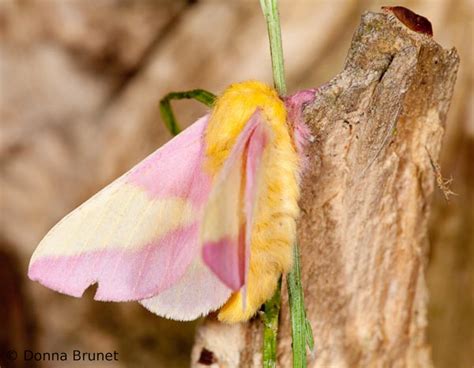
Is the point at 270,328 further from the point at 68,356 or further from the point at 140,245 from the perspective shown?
the point at 68,356

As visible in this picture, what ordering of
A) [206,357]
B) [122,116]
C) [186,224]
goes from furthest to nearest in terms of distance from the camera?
[122,116] → [206,357] → [186,224]

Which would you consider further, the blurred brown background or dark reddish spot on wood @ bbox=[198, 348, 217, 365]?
the blurred brown background

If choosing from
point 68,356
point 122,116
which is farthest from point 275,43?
point 68,356

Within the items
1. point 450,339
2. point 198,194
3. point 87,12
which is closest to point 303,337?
point 198,194

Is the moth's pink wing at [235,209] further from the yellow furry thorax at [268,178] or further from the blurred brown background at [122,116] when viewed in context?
the blurred brown background at [122,116]

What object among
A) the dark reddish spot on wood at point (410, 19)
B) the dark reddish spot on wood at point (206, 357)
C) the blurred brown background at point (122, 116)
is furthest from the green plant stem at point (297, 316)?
the blurred brown background at point (122, 116)

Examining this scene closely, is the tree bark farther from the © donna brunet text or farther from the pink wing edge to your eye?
the © donna brunet text

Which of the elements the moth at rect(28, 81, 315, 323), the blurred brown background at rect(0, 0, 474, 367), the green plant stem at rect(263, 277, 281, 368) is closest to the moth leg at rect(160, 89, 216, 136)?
the moth at rect(28, 81, 315, 323)
